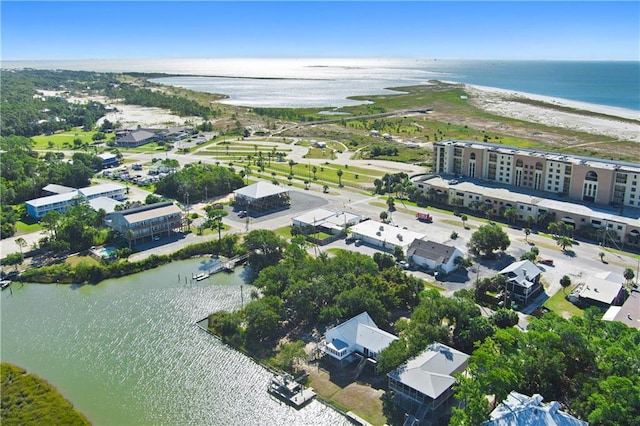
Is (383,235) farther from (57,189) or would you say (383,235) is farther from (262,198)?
(57,189)

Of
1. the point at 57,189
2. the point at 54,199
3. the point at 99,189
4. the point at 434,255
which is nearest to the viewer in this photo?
the point at 434,255

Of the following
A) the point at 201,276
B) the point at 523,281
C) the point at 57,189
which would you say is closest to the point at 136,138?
the point at 57,189

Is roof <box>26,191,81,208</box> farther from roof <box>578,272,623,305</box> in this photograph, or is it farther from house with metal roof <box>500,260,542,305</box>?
roof <box>578,272,623,305</box>

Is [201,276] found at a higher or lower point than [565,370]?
lower

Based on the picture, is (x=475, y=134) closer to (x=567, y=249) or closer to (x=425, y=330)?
(x=567, y=249)

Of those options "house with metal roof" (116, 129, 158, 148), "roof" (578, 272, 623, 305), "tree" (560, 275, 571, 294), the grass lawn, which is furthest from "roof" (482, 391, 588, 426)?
"house with metal roof" (116, 129, 158, 148)

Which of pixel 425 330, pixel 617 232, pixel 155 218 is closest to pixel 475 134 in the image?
pixel 617 232

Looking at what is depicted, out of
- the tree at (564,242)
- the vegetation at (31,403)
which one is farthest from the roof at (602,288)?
the vegetation at (31,403)

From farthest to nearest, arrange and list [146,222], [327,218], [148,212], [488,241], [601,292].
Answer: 1. [327,218]
2. [148,212]
3. [146,222]
4. [488,241]
5. [601,292]
